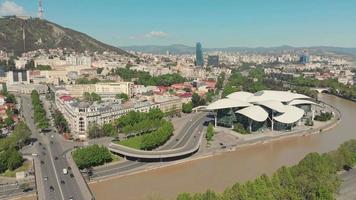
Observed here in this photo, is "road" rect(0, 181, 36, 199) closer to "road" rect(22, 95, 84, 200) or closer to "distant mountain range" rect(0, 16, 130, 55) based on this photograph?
"road" rect(22, 95, 84, 200)

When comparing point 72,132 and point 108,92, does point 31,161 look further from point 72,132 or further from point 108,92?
point 108,92

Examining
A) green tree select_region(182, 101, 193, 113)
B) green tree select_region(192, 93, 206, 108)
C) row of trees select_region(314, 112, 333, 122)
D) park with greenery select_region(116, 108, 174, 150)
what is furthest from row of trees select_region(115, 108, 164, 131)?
row of trees select_region(314, 112, 333, 122)

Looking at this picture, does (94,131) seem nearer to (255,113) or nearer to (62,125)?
(62,125)

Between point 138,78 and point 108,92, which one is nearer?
point 108,92

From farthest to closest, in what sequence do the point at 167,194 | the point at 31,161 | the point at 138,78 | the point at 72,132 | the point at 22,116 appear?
the point at 138,78, the point at 22,116, the point at 72,132, the point at 31,161, the point at 167,194

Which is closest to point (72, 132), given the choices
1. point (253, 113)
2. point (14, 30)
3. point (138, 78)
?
point (253, 113)

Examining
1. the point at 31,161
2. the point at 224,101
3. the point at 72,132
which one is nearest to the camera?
the point at 31,161

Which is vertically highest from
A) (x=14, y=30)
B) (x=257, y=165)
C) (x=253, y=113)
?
(x=14, y=30)

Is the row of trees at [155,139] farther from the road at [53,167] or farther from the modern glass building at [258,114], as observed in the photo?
the modern glass building at [258,114]
